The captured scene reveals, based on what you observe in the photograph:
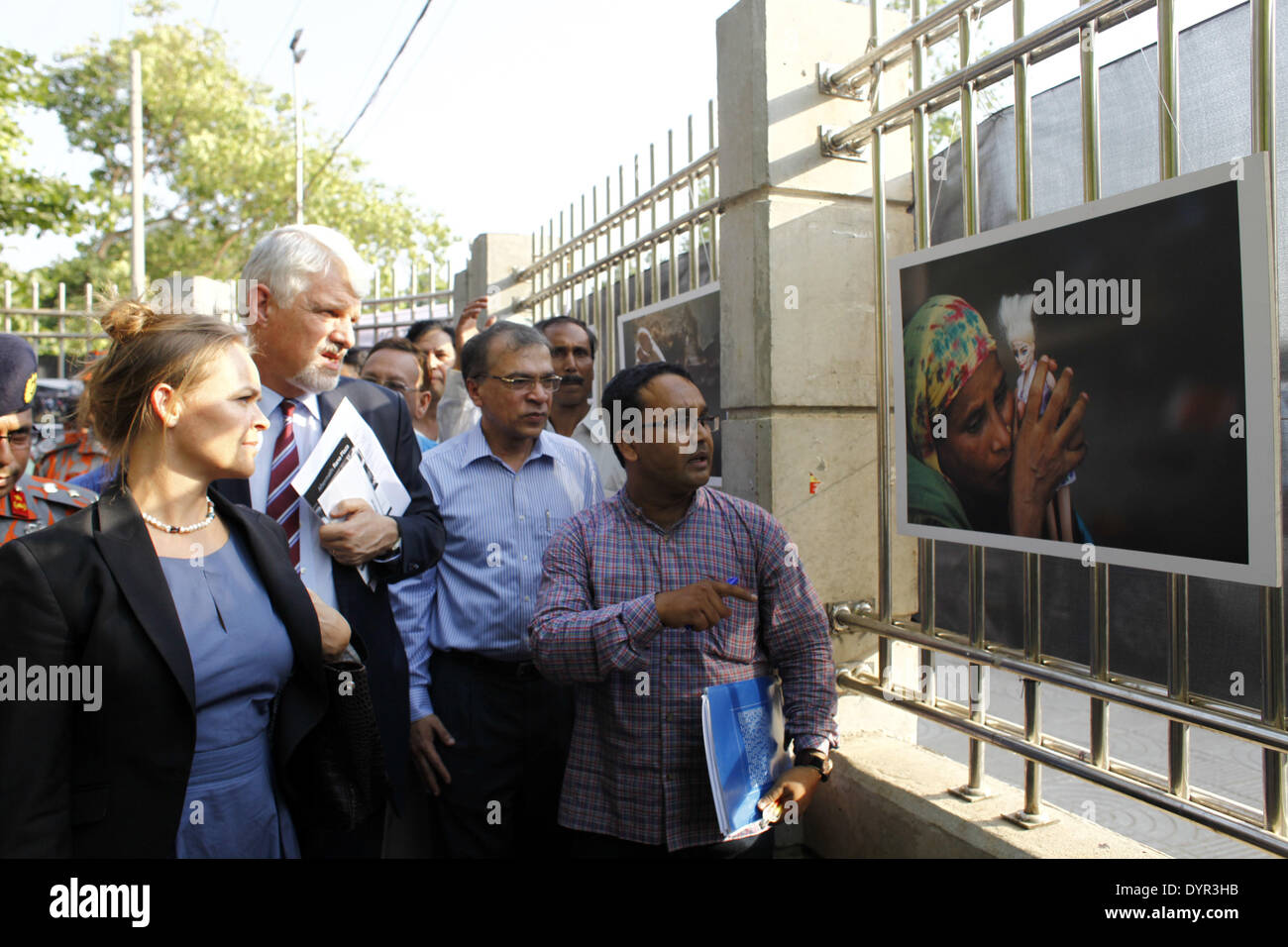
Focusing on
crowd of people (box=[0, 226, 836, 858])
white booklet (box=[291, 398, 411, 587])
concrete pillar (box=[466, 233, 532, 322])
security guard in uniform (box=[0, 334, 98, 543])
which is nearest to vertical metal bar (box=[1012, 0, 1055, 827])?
crowd of people (box=[0, 226, 836, 858])

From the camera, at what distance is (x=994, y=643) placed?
103 inches

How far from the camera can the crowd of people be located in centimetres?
169

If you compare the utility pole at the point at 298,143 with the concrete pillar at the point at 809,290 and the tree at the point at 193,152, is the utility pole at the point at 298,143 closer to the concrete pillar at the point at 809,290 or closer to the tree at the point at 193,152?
the tree at the point at 193,152

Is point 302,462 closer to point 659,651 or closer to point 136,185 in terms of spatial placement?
point 659,651

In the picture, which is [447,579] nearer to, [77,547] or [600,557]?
[600,557]

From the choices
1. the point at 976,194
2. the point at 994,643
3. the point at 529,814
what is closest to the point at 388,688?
the point at 529,814

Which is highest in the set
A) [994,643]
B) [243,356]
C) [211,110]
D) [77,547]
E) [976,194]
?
[211,110]

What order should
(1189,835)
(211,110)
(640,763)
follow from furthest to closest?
(211,110), (1189,835), (640,763)

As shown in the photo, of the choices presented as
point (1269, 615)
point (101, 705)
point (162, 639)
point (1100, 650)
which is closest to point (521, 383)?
point (162, 639)

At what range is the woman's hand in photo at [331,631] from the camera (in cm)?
207

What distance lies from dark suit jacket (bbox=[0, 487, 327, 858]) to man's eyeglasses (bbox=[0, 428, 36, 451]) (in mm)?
1250

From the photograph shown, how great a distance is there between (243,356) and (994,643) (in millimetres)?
2185
